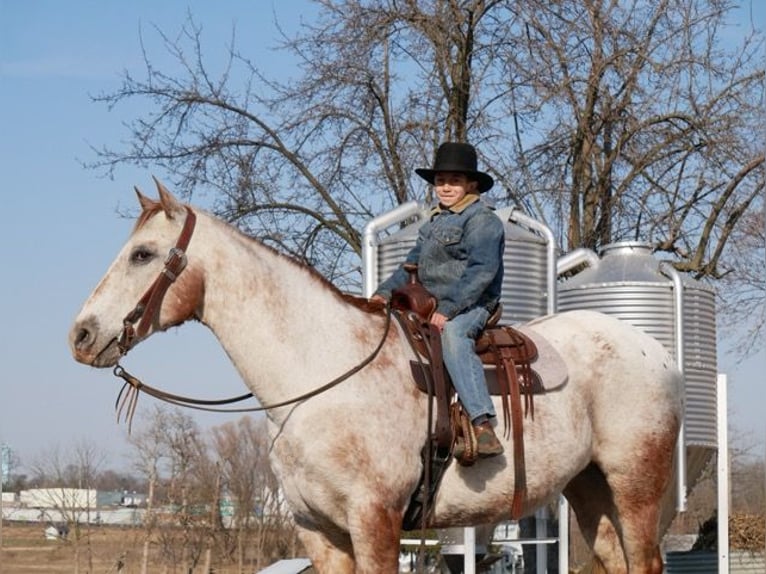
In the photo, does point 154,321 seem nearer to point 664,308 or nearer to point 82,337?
point 82,337

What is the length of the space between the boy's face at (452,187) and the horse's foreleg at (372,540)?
1965mm

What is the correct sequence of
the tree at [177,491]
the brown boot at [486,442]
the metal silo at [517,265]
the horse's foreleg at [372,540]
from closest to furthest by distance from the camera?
1. the horse's foreleg at [372,540]
2. the brown boot at [486,442]
3. the metal silo at [517,265]
4. the tree at [177,491]

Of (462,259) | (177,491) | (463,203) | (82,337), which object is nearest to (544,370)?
(462,259)

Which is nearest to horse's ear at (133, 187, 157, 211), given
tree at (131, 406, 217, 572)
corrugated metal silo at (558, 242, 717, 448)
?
corrugated metal silo at (558, 242, 717, 448)

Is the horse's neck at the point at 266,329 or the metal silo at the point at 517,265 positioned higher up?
the metal silo at the point at 517,265

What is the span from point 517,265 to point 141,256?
6.29 meters

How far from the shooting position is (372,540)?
6.39 m

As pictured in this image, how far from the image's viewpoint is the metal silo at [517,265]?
12227 millimetres

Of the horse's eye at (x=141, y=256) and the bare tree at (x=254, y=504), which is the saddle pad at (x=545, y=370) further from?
the bare tree at (x=254, y=504)

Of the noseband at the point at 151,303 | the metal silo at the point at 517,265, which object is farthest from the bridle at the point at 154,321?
the metal silo at the point at 517,265

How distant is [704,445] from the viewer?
1304 centimetres

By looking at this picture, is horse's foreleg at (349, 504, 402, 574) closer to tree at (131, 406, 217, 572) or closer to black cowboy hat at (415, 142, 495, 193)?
black cowboy hat at (415, 142, 495, 193)

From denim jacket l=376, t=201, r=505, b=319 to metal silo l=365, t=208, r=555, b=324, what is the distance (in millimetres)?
4660

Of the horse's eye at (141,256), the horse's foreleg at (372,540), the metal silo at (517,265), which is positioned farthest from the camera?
the metal silo at (517,265)
